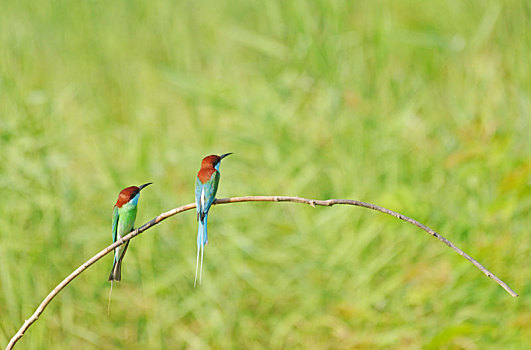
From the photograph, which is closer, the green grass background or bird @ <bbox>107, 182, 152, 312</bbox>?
bird @ <bbox>107, 182, 152, 312</bbox>

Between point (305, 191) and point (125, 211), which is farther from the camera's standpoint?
point (305, 191)

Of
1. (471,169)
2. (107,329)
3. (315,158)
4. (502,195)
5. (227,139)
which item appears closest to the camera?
(502,195)

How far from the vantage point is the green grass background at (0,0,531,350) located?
2.33 metres

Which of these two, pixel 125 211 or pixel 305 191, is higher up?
pixel 305 191

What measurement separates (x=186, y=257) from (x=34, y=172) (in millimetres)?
597

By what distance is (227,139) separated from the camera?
2896 millimetres

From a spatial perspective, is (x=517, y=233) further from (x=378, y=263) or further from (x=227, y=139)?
(x=227, y=139)

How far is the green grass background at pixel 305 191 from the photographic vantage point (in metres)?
2.33

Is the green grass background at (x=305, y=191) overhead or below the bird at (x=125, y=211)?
overhead

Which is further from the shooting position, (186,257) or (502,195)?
(186,257)

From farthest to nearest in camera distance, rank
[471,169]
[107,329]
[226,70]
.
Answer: [226,70] → [107,329] → [471,169]

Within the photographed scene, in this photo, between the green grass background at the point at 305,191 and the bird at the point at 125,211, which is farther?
the green grass background at the point at 305,191

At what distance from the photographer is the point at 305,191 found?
8.80ft

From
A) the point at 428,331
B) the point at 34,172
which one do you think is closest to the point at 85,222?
the point at 34,172
